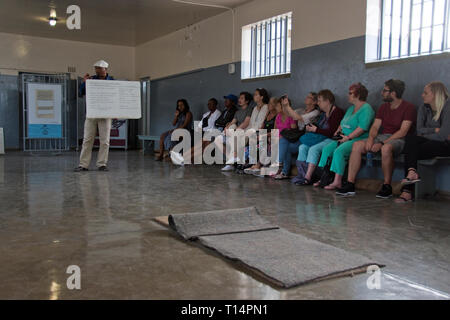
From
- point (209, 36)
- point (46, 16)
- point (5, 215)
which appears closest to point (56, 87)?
point (46, 16)

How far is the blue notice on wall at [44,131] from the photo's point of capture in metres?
9.47

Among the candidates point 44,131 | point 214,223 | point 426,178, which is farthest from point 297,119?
point 44,131

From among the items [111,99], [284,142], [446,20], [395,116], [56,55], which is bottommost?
[284,142]

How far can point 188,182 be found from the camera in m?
4.96

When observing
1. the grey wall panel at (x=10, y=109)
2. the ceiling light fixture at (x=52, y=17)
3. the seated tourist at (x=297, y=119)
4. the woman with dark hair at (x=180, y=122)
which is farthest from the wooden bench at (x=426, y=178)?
the grey wall panel at (x=10, y=109)

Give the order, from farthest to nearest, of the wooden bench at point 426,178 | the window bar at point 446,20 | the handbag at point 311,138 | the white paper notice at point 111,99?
the white paper notice at point 111,99 < the handbag at point 311,138 < the window bar at point 446,20 < the wooden bench at point 426,178

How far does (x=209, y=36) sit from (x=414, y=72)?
4659 millimetres

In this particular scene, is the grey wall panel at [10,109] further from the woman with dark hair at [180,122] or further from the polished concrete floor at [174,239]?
the polished concrete floor at [174,239]

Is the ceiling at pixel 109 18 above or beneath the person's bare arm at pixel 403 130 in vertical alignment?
above

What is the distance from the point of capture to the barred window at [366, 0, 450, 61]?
14.0 feet

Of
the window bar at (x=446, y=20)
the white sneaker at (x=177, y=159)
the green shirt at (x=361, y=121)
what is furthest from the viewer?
the white sneaker at (x=177, y=159)

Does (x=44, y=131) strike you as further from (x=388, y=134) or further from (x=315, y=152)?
(x=388, y=134)

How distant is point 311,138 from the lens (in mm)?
5051

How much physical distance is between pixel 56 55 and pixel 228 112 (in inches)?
248
